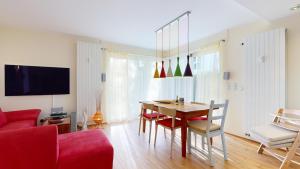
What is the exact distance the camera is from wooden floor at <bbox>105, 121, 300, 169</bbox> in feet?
7.14

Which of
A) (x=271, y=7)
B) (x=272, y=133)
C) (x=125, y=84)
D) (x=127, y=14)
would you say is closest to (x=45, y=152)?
(x=127, y=14)

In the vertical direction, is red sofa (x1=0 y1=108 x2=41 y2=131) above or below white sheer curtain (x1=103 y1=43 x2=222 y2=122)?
below

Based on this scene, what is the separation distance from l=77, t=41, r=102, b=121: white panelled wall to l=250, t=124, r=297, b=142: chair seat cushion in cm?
363

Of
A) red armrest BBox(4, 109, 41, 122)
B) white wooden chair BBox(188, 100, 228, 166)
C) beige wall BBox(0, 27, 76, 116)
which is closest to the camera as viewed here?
white wooden chair BBox(188, 100, 228, 166)

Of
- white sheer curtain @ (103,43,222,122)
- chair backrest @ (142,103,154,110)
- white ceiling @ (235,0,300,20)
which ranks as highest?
white ceiling @ (235,0,300,20)

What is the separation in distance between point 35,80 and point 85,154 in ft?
9.32

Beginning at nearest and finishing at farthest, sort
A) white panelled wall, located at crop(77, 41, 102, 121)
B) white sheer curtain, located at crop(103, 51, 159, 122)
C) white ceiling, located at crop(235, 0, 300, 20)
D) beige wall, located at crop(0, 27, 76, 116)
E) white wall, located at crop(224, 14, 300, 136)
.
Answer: white ceiling, located at crop(235, 0, 300, 20) → white wall, located at crop(224, 14, 300, 136) → beige wall, located at crop(0, 27, 76, 116) → white panelled wall, located at crop(77, 41, 102, 121) → white sheer curtain, located at crop(103, 51, 159, 122)

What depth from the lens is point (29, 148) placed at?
1.42 m

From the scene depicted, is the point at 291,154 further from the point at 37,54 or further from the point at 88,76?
the point at 37,54

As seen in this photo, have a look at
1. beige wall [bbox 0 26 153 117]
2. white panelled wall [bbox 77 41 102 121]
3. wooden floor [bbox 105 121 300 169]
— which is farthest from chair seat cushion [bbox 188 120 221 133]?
beige wall [bbox 0 26 153 117]

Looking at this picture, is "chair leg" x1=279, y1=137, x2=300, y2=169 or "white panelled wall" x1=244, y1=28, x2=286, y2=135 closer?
"chair leg" x1=279, y1=137, x2=300, y2=169

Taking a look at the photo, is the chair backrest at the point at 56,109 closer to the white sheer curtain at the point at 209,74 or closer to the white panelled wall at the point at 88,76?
the white panelled wall at the point at 88,76

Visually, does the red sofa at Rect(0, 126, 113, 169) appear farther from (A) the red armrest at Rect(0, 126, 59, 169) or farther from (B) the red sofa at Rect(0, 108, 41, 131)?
(B) the red sofa at Rect(0, 108, 41, 131)

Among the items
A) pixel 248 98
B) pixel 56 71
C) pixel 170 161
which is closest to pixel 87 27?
pixel 56 71
